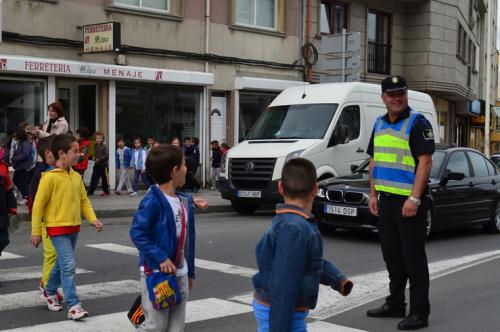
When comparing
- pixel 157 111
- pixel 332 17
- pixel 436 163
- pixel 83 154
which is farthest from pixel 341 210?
pixel 332 17

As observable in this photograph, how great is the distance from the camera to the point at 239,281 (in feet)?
24.7

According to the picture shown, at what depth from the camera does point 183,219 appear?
14.1 ft

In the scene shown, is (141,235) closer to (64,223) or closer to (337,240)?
(64,223)

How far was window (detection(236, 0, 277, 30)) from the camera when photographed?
20.9m

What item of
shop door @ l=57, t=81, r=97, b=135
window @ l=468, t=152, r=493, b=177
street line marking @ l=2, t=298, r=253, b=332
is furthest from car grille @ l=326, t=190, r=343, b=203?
shop door @ l=57, t=81, r=97, b=135

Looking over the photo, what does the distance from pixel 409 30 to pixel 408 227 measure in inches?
902

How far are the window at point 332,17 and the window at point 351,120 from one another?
9.61 m

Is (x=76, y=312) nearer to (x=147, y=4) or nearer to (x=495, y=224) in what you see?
(x=495, y=224)

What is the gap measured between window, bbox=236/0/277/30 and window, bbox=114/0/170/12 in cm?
274

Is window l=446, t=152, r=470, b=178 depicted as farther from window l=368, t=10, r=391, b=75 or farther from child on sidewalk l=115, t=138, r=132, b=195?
window l=368, t=10, r=391, b=75

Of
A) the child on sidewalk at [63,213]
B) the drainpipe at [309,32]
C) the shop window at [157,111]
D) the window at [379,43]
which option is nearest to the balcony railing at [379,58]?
the window at [379,43]

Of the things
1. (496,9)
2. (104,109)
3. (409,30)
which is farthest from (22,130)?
(496,9)

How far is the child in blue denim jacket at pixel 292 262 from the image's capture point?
128 inches

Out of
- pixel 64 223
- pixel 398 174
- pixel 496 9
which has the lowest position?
pixel 64 223
